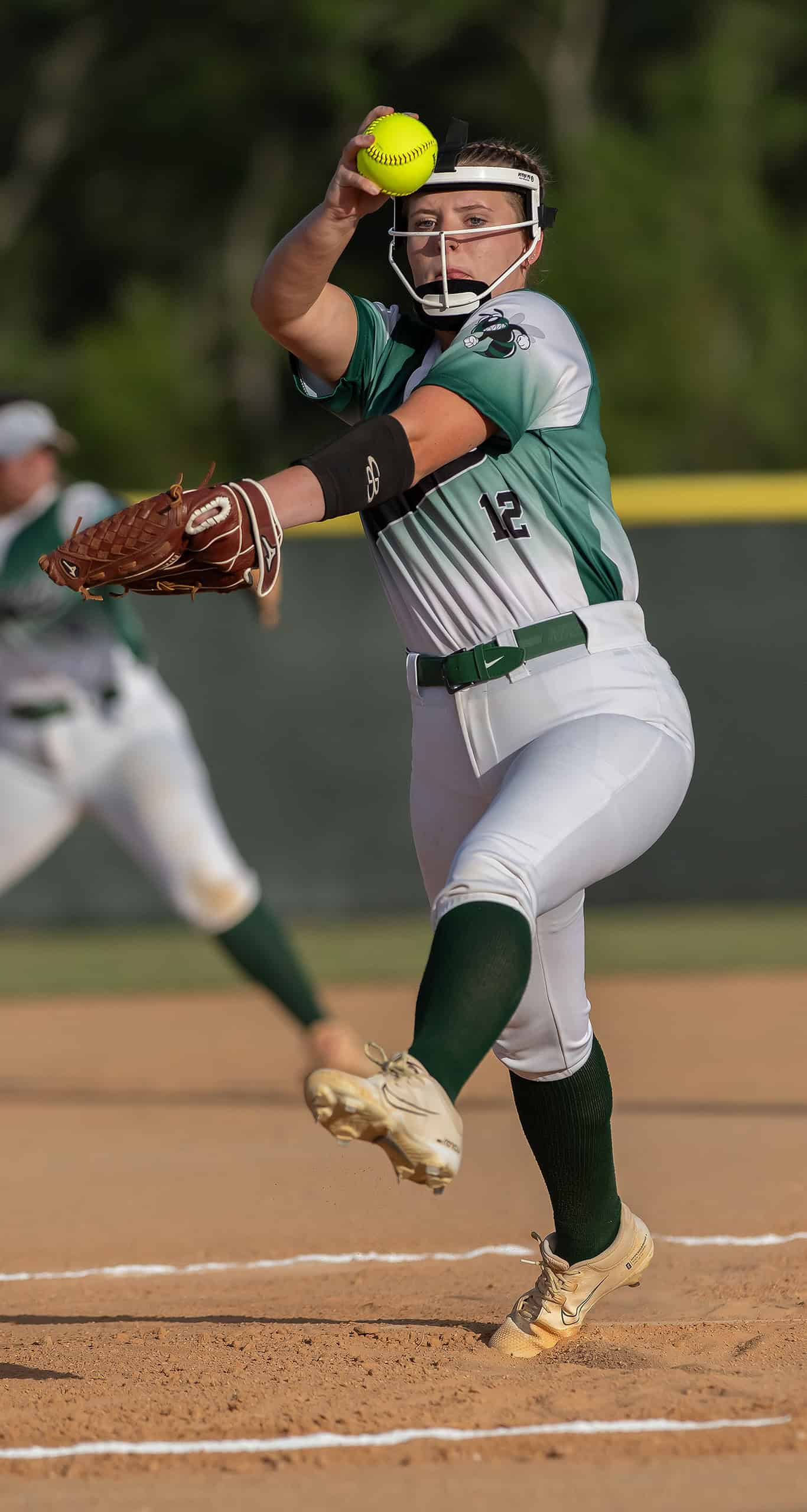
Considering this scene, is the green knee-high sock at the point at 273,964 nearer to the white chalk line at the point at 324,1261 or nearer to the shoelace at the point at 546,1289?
the white chalk line at the point at 324,1261

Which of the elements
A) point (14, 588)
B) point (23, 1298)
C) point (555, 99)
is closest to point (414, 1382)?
point (23, 1298)

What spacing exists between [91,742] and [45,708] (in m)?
0.26

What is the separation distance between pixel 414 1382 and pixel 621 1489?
21.9 inches

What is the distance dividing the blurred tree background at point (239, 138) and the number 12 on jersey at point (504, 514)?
1886 cm

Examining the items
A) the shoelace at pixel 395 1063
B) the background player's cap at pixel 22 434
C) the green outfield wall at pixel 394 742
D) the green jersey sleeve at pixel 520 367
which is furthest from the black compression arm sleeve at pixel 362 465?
the green outfield wall at pixel 394 742

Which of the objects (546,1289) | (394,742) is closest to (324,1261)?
(546,1289)

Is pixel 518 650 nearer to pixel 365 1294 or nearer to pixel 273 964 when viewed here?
pixel 365 1294

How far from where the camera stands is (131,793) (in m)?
5.55

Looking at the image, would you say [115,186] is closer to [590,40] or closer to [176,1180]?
[590,40]

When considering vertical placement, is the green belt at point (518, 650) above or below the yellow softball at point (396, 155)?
below

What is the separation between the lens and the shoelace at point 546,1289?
339 centimetres

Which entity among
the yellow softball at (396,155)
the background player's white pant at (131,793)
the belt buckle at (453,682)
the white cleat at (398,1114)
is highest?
the yellow softball at (396,155)

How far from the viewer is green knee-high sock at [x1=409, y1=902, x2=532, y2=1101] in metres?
2.63

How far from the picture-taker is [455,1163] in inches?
98.3
